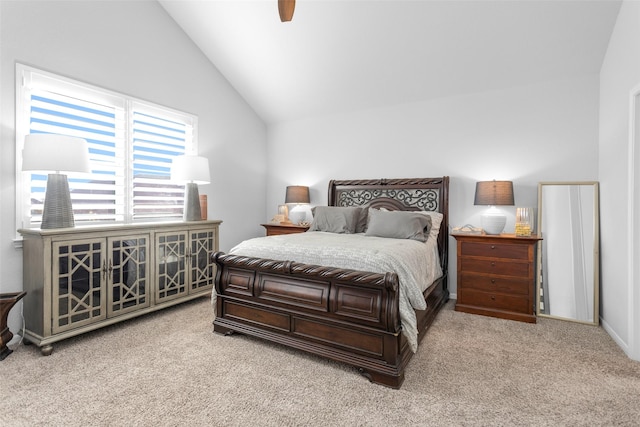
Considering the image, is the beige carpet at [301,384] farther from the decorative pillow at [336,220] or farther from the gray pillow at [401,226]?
the decorative pillow at [336,220]

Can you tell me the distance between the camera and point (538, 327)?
119 inches

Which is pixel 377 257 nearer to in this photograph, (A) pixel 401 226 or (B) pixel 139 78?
(A) pixel 401 226

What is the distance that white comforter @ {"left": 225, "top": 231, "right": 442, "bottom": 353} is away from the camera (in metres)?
2.20

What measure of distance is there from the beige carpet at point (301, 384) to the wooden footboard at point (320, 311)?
0.11 meters

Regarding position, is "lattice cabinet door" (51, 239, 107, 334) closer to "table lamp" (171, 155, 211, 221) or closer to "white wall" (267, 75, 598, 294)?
"table lamp" (171, 155, 211, 221)

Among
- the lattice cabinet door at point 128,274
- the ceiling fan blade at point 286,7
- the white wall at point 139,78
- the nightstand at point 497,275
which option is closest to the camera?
the ceiling fan blade at point 286,7

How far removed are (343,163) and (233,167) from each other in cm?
162

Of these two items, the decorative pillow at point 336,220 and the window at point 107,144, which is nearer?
the window at point 107,144

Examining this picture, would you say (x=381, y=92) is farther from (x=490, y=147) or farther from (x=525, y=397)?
(x=525, y=397)

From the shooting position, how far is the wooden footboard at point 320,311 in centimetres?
Answer: 209

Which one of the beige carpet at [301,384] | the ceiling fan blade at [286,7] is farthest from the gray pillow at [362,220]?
the ceiling fan blade at [286,7]

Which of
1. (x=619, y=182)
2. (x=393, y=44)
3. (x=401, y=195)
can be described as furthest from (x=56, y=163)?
(x=619, y=182)

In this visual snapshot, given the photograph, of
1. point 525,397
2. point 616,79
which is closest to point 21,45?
point 525,397

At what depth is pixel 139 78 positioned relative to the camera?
353cm
